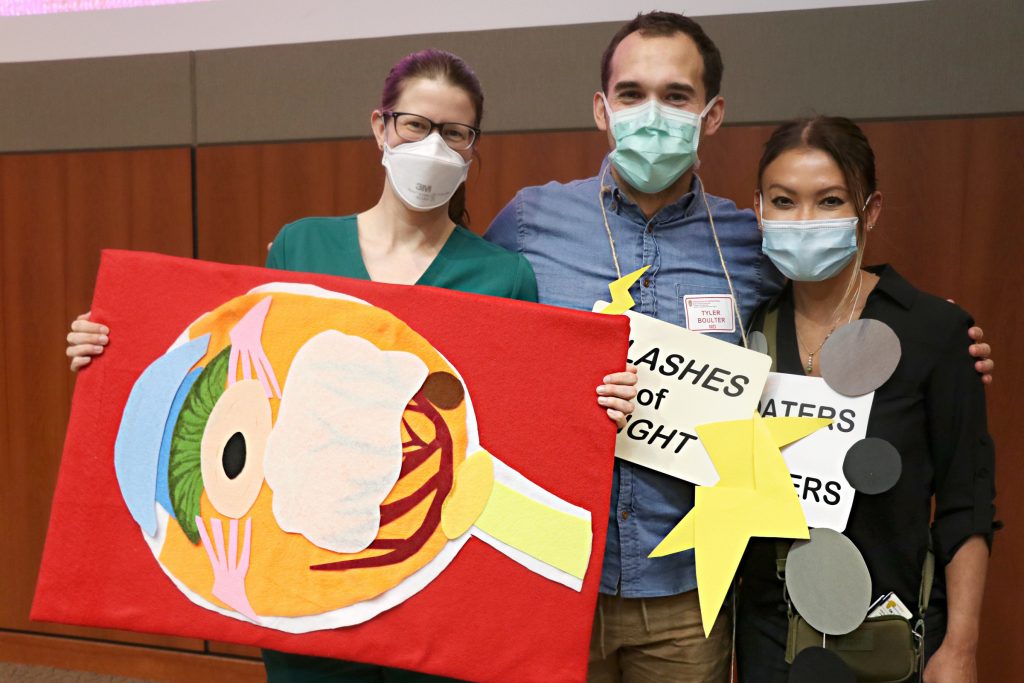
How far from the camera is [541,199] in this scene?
166 cm

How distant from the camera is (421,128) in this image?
149 cm

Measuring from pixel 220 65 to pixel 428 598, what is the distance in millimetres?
2095

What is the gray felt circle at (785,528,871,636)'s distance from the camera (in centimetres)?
136

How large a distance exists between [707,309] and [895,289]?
336mm

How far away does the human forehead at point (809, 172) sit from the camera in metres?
1.44

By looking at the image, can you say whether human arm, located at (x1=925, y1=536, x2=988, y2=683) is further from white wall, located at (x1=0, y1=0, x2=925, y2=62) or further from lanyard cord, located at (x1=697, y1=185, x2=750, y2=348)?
white wall, located at (x1=0, y1=0, x2=925, y2=62)

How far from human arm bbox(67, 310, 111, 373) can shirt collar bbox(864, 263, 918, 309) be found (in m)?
1.41

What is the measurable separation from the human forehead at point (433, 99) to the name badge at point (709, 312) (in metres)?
0.57

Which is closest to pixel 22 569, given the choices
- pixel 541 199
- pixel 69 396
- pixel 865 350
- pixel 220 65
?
pixel 69 396

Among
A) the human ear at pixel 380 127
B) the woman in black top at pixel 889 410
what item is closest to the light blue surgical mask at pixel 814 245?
the woman in black top at pixel 889 410

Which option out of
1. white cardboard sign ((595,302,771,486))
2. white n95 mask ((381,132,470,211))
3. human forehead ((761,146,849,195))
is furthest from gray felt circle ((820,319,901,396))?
white n95 mask ((381,132,470,211))

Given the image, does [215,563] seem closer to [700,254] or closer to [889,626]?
[700,254]

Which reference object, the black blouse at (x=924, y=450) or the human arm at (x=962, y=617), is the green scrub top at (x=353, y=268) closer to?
the black blouse at (x=924, y=450)

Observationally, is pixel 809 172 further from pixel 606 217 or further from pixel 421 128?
pixel 421 128
